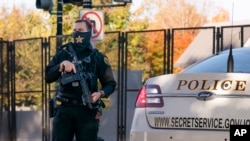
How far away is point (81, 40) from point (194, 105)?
199cm

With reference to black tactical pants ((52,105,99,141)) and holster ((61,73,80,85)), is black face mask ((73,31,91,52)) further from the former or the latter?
black tactical pants ((52,105,99,141))

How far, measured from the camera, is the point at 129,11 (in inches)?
1772

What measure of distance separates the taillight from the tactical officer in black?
93 cm

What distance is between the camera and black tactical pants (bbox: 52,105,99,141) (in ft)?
24.1

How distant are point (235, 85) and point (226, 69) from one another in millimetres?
682

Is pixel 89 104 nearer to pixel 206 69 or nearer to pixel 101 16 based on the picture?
pixel 206 69

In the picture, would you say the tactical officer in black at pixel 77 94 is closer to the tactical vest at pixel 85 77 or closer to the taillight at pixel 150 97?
the tactical vest at pixel 85 77

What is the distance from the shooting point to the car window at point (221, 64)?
6.33 metres

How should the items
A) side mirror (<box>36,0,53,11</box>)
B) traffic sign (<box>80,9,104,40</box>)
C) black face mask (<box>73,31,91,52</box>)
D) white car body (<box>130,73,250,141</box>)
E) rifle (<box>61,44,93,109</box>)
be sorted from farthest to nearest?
1. side mirror (<box>36,0,53,11</box>)
2. traffic sign (<box>80,9,104,40</box>)
3. black face mask (<box>73,31,91,52</box>)
4. rifle (<box>61,44,93,109</box>)
5. white car body (<box>130,73,250,141</box>)

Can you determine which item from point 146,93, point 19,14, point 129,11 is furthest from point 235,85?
point 19,14

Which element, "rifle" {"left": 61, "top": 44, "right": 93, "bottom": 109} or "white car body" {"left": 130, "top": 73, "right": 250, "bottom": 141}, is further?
"rifle" {"left": 61, "top": 44, "right": 93, "bottom": 109}

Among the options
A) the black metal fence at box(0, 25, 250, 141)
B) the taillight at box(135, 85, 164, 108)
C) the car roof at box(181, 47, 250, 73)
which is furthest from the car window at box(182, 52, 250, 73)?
the black metal fence at box(0, 25, 250, 141)

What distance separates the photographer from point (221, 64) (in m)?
6.68

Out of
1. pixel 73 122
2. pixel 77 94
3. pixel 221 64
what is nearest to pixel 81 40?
pixel 77 94
